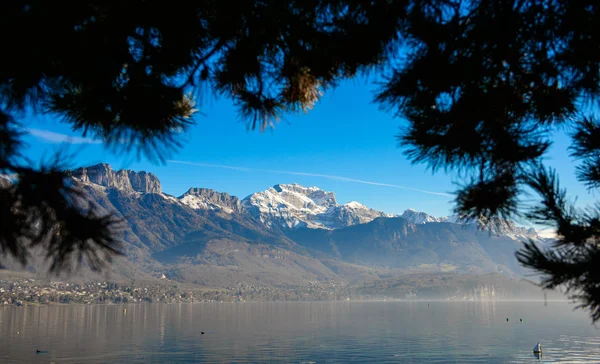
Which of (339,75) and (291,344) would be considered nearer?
(339,75)

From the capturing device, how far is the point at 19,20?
3969mm

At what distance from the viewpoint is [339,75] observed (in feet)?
19.2

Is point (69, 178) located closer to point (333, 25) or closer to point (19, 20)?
point (19, 20)

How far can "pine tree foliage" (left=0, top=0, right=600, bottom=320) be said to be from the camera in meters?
4.18

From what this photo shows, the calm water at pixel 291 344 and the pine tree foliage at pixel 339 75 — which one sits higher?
the pine tree foliage at pixel 339 75

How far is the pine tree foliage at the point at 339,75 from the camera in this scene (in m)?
4.18

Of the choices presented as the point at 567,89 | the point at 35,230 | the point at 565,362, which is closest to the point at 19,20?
the point at 35,230

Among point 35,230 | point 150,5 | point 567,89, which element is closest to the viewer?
point 35,230

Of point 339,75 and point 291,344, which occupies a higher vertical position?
point 339,75

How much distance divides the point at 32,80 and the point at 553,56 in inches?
190

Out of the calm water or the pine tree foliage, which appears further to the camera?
the calm water

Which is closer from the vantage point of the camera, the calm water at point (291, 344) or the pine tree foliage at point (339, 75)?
the pine tree foliage at point (339, 75)

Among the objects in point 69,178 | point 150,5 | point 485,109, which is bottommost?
point 69,178

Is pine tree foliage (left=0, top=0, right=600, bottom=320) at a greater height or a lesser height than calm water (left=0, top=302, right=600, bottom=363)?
greater
